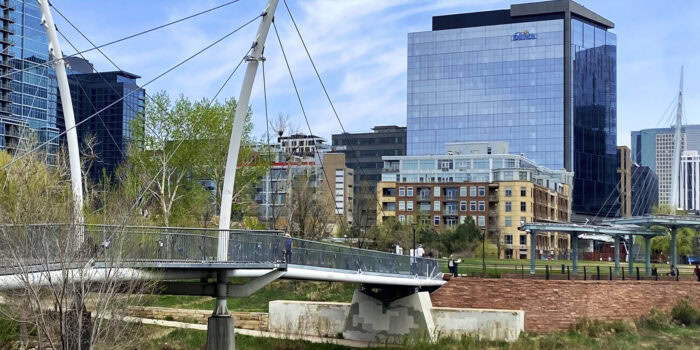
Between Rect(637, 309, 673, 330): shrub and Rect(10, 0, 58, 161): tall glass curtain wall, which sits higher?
Rect(10, 0, 58, 161): tall glass curtain wall

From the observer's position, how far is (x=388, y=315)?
162 ft

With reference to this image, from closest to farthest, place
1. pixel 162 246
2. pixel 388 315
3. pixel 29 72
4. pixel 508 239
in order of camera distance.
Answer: pixel 162 246 → pixel 388 315 → pixel 508 239 → pixel 29 72

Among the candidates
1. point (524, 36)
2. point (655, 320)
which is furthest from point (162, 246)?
point (524, 36)

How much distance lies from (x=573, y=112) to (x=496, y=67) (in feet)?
47.3

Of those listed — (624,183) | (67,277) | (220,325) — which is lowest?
(220,325)

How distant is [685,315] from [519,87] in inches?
4230

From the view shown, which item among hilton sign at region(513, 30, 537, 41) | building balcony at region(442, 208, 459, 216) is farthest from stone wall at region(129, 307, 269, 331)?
hilton sign at region(513, 30, 537, 41)

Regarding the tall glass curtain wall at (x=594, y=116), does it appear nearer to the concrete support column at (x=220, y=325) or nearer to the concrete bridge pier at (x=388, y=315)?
the concrete bridge pier at (x=388, y=315)

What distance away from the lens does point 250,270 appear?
1262 inches

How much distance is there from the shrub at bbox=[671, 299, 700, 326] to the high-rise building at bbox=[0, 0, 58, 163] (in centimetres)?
8631

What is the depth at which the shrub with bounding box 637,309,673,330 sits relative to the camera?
5358 centimetres

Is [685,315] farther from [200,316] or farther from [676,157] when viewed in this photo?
[676,157]

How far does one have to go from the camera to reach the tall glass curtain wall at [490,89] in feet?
525

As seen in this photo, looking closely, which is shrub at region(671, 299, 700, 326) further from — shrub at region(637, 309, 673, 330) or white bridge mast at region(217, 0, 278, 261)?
white bridge mast at region(217, 0, 278, 261)
